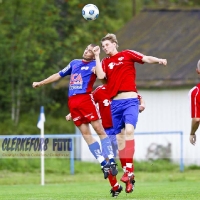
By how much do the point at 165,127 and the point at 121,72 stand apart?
46.7 feet

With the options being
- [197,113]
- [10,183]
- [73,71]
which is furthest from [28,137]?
[197,113]

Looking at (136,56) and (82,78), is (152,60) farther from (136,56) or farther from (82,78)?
(82,78)

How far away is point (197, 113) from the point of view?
12.1 metres

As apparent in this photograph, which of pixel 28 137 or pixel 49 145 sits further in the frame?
pixel 49 145

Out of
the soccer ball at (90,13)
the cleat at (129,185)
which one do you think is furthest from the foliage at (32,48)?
the cleat at (129,185)

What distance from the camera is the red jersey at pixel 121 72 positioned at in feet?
41.7

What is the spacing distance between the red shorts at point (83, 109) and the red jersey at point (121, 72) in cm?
35

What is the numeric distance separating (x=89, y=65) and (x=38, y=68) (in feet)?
67.9

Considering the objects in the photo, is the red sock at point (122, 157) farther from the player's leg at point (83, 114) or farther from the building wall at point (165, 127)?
the building wall at point (165, 127)

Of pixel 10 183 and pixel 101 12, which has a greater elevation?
pixel 101 12

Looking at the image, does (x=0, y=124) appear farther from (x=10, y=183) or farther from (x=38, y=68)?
(x=10, y=183)

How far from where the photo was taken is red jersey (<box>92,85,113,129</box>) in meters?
13.4

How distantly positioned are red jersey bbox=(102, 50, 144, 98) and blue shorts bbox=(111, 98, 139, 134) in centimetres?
16

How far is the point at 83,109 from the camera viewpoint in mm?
12867
